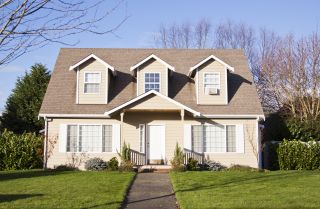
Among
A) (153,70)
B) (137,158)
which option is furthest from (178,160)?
(153,70)

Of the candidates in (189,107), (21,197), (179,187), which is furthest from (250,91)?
(21,197)

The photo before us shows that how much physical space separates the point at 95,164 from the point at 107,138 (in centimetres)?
164

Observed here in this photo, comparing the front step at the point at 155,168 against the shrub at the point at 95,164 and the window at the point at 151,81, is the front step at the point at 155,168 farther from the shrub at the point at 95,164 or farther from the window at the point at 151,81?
the window at the point at 151,81

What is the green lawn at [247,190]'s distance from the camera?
36.8 ft

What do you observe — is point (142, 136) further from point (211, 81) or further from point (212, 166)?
point (211, 81)

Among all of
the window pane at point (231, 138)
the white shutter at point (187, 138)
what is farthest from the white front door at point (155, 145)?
the window pane at point (231, 138)

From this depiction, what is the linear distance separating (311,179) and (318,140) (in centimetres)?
905

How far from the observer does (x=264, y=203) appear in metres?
11.3

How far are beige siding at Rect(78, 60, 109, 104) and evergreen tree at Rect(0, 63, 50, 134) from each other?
8.86 meters

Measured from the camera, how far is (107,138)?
22.5m

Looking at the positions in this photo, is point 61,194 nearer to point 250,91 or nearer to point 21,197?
point 21,197

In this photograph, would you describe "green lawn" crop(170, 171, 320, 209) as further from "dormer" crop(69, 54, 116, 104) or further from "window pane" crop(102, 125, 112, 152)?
"dormer" crop(69, 54, 116, 104)

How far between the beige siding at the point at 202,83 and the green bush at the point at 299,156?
412cm

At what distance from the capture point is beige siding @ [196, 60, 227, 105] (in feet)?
76.0
